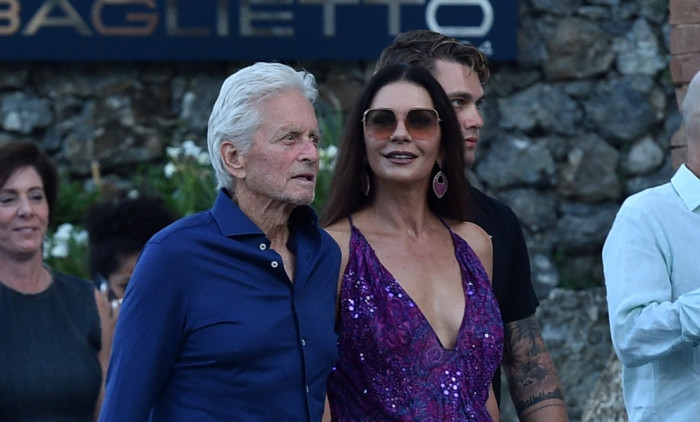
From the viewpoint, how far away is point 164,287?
320 cm

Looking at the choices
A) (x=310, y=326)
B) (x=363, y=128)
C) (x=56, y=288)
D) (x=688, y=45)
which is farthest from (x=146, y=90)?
(x=310, y=326)

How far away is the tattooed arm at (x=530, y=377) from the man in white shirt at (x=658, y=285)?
19 centimetres

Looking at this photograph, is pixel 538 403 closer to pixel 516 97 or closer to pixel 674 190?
pixel 674 190

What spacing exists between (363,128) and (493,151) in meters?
4.60

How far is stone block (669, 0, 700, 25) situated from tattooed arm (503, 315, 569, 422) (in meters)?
1.43

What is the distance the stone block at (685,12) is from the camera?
501cm

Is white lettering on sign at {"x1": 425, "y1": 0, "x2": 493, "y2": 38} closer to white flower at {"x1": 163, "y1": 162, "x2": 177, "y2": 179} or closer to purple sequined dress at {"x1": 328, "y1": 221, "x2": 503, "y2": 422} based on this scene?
white flower at {"x1": 163, "y1": 162, "x2": 177, "y2": 179}

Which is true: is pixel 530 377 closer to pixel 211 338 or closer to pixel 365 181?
pixel 365 181

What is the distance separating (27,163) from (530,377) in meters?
2.07

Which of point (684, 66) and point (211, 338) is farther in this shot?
point (684, 66)

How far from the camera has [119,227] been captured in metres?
A: 5.76

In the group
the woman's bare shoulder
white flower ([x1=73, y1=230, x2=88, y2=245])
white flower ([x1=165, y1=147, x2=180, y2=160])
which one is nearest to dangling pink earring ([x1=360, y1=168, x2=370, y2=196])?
the woman's bare shoulder

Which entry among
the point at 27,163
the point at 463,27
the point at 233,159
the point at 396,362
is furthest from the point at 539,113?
the point at 233,159

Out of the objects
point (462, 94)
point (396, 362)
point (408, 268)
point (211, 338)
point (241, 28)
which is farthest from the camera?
point (241, 28)
